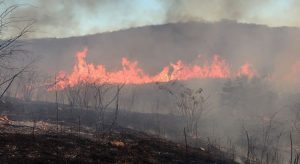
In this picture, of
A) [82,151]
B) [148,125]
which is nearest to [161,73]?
[148,125]

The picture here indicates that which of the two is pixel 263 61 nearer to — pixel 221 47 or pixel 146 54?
pixel 221 47

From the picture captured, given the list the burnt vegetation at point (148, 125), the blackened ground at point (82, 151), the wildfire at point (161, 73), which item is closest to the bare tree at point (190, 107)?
the burnt vegetation at point (148, 125)

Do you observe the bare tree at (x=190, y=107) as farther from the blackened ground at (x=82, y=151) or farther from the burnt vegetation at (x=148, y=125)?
the blackened ground at (x=82, y=151)

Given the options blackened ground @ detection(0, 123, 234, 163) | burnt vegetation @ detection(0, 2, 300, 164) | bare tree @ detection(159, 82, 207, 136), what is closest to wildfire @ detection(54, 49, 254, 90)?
burnt vegetation @ detection(0, 2, 300, 164)

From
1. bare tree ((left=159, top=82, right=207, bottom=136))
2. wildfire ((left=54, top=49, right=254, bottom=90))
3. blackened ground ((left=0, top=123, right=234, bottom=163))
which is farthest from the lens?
wildfire ((left=54, top=49, right=254, bottom=90))

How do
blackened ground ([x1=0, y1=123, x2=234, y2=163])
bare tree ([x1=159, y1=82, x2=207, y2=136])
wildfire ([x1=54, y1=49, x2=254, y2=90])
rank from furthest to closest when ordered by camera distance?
wildfire ([x1=54, y1=49, x2=254, y2=90]) < bare tree ([x1=159, y1=82, x2=207, y2=136]) < blackened ground ([x1=0, y1=123, x2=234, y2=163])

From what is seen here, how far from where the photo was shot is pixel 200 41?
7101 inches

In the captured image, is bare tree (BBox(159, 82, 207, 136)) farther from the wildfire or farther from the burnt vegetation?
the wildfire

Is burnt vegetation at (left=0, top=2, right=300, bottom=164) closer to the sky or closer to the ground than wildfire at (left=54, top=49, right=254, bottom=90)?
closer to the ground

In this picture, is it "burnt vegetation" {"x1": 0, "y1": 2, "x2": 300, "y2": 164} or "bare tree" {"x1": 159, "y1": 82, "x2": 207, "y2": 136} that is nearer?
"burnt vegetation" {"x1": 0, "y1": 2, "x2": 300, "y2": 164}

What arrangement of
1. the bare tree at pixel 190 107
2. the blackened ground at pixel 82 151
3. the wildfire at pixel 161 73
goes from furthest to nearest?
1. the wildfire at pixel 161 73
2. the bare tree at pixel 190 107
3. the blackened ground at pixel 82 151

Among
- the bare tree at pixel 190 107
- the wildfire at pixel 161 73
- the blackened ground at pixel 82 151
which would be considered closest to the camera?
the blackened ground at pixel 82 151

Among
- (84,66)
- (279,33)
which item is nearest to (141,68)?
(84,66)

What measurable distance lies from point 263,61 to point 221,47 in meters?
21.2
